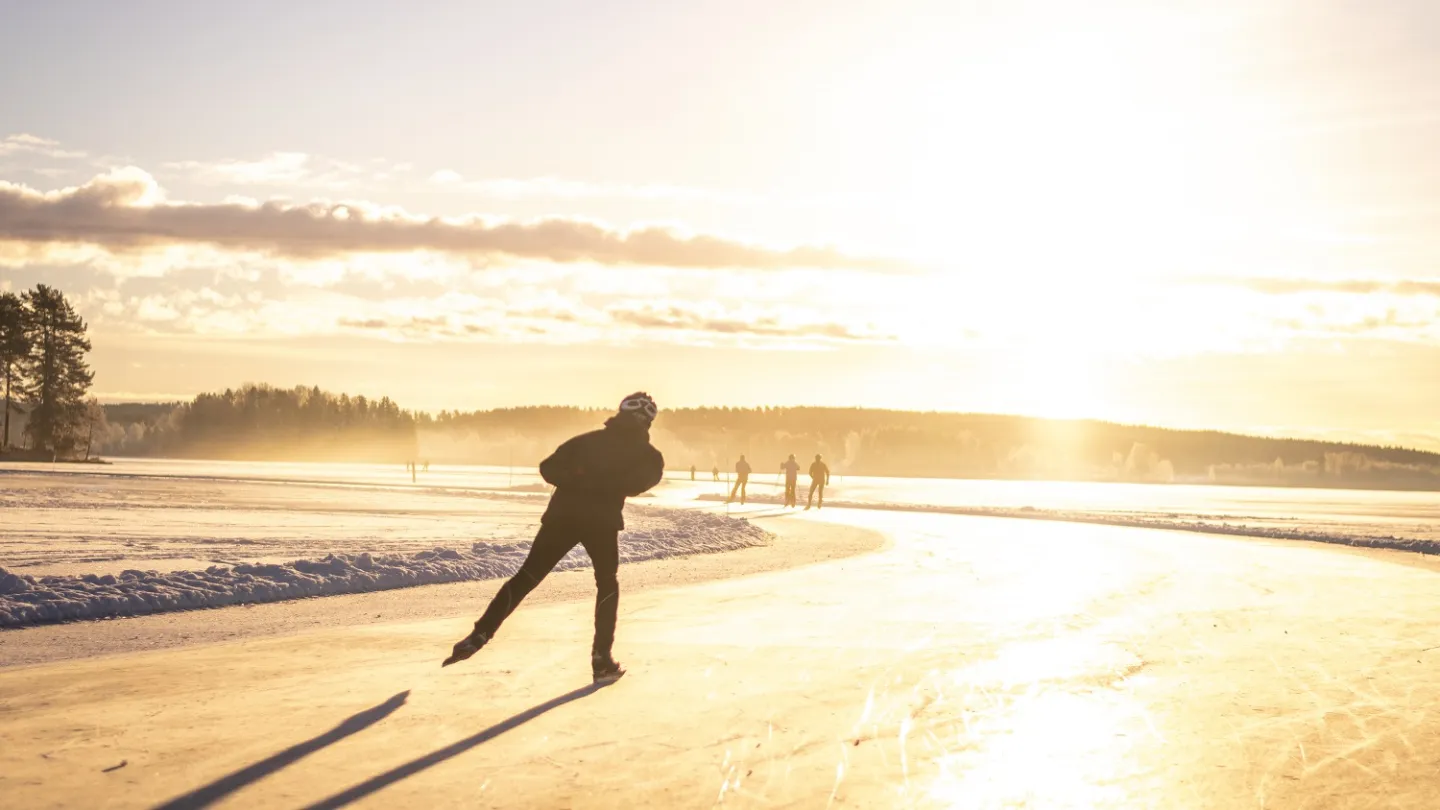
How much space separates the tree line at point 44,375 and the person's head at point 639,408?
8766cm

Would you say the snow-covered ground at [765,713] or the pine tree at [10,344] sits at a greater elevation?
the pine tree at [10,344]

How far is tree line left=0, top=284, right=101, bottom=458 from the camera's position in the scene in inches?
3349

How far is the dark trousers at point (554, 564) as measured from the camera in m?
7.52

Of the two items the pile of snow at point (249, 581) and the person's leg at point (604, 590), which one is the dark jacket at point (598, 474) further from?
the pile of snow at point (249, 581)

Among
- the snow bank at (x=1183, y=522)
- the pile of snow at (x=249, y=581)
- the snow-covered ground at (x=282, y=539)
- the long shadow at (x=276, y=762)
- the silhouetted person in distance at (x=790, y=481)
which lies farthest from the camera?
the silhouetted person in distance at (x=790, y=481)

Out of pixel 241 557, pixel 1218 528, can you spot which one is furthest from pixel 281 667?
pixel 1218 528

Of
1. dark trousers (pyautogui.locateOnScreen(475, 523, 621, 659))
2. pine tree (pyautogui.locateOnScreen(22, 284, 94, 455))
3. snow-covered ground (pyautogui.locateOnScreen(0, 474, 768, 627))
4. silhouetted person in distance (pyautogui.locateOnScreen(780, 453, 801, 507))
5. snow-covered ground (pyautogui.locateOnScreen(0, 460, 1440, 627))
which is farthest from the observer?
pine tree (pyautogui.locateOnScreen(22, 284, 94, 455))

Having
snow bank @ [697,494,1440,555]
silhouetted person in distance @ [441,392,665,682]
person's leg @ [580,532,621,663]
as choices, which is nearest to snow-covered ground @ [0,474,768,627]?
silhouetted person in distance @ [441,392,665,682]

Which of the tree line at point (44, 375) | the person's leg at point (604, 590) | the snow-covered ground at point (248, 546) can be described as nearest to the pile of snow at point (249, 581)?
the snow-covered ground at point (248, 546)

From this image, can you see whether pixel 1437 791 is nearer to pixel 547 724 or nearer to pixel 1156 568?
pixel 547 724

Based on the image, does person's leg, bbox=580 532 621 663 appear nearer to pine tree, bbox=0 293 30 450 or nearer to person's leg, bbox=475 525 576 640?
person's leg, bbox=475 525 576 640

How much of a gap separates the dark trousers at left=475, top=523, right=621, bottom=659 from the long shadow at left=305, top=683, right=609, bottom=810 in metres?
0.56

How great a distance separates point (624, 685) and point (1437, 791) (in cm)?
430

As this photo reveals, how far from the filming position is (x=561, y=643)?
9172 mm
